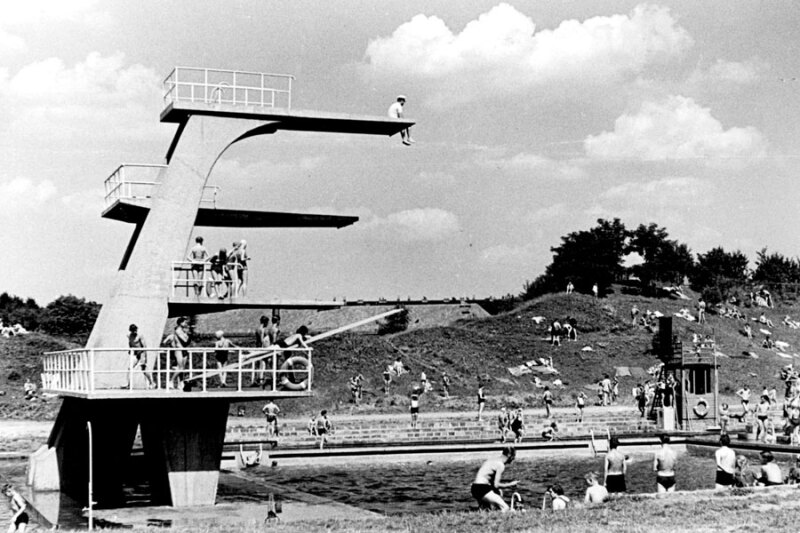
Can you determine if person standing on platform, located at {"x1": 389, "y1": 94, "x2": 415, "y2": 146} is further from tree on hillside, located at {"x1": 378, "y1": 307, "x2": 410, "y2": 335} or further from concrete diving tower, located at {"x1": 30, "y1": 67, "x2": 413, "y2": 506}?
tree on hillside, located at {"x1": 378, "y1": 307, "x2": 410, "y2": 335}

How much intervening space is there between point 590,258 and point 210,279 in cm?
6950

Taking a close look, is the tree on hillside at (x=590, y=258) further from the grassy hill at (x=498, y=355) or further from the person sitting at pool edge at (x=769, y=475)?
the person sitting at pool edge at (x=769, y=475)

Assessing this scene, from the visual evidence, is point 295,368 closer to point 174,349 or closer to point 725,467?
point 174,349

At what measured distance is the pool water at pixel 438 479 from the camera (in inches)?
987

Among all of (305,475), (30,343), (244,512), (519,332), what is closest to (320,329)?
(519,332)

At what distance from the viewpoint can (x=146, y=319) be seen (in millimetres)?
21562

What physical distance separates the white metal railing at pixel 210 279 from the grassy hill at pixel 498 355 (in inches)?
1092

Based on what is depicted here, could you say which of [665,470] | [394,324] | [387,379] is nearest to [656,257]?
[394,324]

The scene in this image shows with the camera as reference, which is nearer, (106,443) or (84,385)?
(84,385)

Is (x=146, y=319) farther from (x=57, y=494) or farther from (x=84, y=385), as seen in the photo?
(x=57, y=494)

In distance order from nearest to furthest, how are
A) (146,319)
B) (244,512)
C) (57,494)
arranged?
(244,512)
(146,319)
(57,494)

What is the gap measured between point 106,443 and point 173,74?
886 centimetres

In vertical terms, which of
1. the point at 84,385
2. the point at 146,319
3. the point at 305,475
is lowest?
the point at 305,475

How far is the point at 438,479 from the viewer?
98.7 feet
